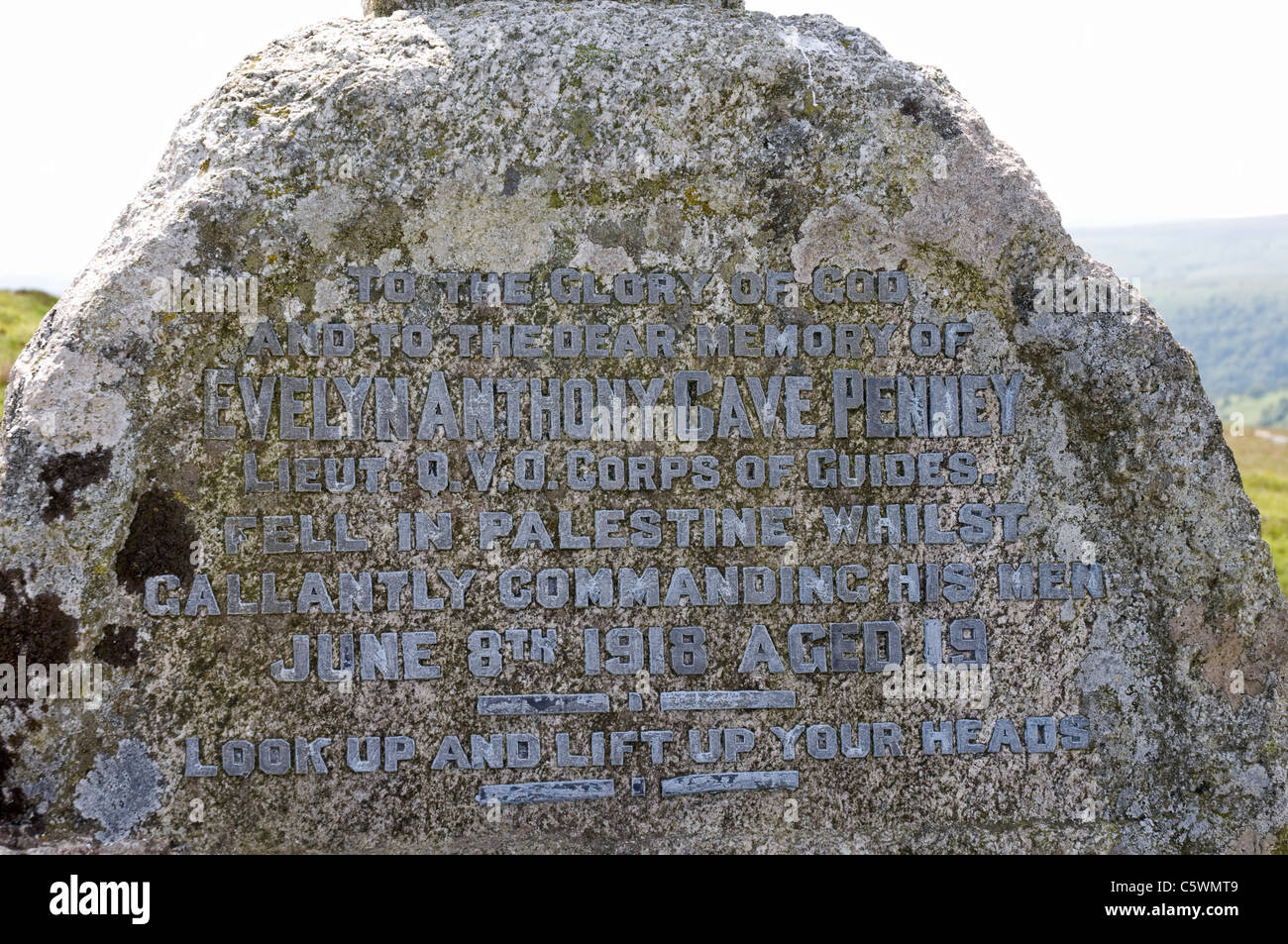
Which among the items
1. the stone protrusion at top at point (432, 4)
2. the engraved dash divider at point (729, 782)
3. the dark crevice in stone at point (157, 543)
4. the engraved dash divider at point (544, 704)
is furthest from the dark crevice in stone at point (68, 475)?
the engraved dash divider at point (729, 782)

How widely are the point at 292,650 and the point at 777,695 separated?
57.3 inches

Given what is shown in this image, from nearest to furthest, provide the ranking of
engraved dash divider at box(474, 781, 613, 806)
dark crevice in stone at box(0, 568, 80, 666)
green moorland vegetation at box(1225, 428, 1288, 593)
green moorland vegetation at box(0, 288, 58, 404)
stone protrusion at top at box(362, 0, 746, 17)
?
1. dark crevice in stone at box(0, 568, 80, 666)
2. engraved dash divider at box(474, 781, 613, 806)
3. stone protrusion at top at box(362, 0, 746, 17)
4. green moorland vegetation at box(1225, 428, 1288, 593)
5. green moorland vegetation at box(0, 288, 58, 404)

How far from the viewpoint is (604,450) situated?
3.11 metres

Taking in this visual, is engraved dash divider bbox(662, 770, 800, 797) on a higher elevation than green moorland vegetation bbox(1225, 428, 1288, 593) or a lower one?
lower

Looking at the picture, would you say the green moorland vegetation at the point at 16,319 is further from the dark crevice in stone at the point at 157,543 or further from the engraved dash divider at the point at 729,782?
the engraved dash divider at the point at 729,782

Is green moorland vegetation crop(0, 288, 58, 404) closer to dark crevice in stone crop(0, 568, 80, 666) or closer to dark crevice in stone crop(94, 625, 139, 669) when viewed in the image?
dark crevice in stone crop(0, 568, 80, 666)

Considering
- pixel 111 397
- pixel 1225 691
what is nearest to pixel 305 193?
pixel 111 397

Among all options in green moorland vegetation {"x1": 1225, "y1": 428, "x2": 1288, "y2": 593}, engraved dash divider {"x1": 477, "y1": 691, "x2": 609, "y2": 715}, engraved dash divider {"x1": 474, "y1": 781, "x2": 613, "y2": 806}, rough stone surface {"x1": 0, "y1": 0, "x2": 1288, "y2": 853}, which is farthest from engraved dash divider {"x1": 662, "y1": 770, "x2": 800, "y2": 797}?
green moorland vegetation {"x1": 1225, "y1": 428, "x2": 1288, "y2": 593}

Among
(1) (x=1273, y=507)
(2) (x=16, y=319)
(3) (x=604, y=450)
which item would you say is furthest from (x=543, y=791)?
(2) (x=16, y=319)

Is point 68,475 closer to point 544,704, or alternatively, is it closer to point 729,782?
point 544,704

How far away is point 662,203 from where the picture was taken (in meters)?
3.13

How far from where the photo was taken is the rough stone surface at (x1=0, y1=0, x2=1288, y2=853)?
2959mm

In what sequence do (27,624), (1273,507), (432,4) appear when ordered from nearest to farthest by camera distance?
(27,624), (432,4), (1273,507)

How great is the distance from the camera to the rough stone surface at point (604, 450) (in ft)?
9.71
